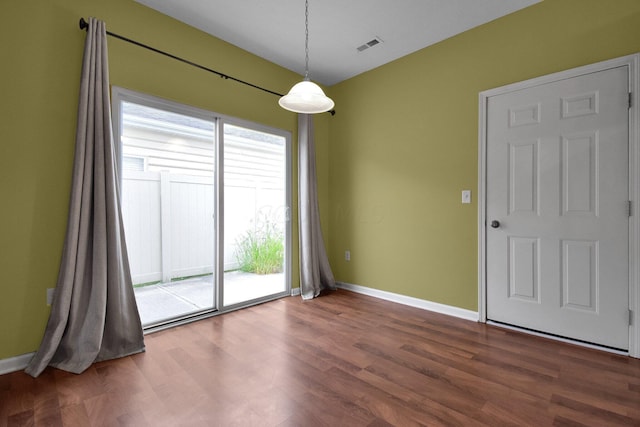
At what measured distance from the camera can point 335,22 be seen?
9.21 feet

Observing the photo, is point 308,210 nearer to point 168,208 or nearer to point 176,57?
point 168,208

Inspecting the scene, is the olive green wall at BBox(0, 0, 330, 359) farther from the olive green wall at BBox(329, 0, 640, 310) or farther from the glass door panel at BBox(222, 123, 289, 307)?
the olive green wall at BBox(329, 0, 640, 310)

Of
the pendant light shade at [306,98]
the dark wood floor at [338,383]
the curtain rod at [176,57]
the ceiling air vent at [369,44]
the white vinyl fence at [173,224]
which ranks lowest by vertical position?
the dark wood floor at [338,383]

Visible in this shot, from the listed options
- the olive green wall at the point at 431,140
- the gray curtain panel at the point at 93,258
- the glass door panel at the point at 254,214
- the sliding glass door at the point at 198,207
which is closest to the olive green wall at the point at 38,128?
the gray curtain panel at the point at 93,258

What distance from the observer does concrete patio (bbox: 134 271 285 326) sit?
2.73 meters

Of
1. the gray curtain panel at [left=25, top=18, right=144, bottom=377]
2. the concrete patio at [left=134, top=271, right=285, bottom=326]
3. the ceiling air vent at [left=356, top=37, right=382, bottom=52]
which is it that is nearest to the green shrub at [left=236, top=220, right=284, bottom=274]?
the concrete patio at [left=134, top=271, right=285, bottom=326]

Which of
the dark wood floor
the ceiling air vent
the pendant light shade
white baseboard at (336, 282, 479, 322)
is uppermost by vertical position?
the ceiling air vent

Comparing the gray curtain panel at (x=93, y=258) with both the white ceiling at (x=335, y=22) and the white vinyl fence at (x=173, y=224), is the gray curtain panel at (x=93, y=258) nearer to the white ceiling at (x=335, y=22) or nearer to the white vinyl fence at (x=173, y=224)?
the white vinyl fence at (x=173, y=224)

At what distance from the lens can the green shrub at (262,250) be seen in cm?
344

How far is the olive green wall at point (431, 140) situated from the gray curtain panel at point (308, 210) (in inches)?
18.0

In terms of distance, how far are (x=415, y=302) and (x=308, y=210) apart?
169cm

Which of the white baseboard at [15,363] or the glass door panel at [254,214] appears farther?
the glass door panel at [254,214]

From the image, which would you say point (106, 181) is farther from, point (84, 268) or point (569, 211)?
point (569, 211)

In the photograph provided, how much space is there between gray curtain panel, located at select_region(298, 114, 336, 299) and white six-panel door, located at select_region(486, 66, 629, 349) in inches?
77.9
